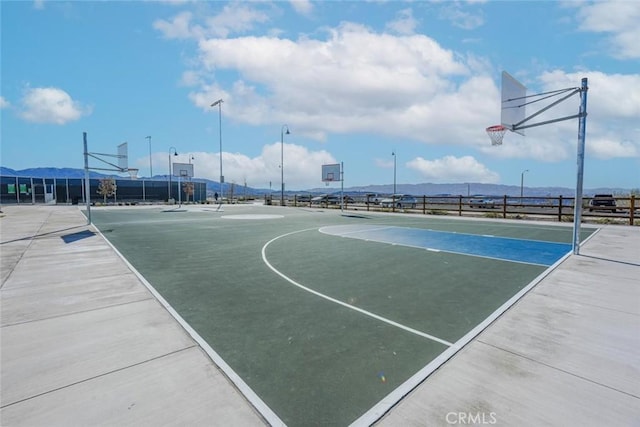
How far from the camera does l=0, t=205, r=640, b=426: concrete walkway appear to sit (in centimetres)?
240

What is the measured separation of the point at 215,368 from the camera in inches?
119

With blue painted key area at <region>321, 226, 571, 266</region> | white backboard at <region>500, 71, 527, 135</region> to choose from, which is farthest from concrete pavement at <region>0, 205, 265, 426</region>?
white backboard at <region>500, 71, 527, 135</region>

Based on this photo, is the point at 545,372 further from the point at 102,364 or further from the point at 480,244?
the point at 480,244

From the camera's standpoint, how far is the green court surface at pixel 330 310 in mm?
2766

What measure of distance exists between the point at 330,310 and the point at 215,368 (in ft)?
6.06

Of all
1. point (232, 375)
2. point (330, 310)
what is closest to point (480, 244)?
point (330, 310)

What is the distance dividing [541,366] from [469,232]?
1049cm

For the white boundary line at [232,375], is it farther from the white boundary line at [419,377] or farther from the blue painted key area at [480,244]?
the blue painted key area at [480,244]

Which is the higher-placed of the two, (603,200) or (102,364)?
(603,200)

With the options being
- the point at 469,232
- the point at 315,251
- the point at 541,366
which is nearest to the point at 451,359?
the point at 541,366

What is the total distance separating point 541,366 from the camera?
9.93 ft

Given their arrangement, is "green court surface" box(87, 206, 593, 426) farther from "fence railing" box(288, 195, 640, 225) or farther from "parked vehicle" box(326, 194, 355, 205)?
"parked vehicle" box(326, 194, 355, 205)

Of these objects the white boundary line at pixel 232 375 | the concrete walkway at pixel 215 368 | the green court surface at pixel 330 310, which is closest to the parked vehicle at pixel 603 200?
the green court surface at pixel 330 310

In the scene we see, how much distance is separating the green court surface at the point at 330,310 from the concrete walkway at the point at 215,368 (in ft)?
0.84
